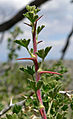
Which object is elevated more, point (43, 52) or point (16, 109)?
point (43, 52)

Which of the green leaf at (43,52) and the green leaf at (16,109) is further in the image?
the green leaf at (16,109)

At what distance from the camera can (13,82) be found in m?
5.63

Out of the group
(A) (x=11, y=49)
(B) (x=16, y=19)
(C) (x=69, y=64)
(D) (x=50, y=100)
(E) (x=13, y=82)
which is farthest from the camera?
(C) (x=69, y=64)

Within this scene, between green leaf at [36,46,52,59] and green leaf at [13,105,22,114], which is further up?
green leaf at [36,46,52,59]

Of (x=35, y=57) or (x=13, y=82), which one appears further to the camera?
(x=13, y=82)

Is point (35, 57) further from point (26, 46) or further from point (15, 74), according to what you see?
point (15, 74)

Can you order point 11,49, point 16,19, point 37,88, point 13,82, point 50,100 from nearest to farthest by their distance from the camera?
point 37,88, point 50,100, point 16,19, point 11,49, point 13,82

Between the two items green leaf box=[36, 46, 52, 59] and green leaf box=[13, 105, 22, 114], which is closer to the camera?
green leaf box=[36, 46, 52, 59]

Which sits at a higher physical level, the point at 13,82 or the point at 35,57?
the point at 35,57

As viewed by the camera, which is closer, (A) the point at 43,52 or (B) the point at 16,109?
(A) the point at 43,52

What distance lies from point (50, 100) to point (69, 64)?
8.82 meters

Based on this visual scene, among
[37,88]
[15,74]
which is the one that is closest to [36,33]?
[37,88]

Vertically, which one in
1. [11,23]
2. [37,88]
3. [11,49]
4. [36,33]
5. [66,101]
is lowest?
[11,49]

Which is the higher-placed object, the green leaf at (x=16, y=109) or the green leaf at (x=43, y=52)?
the green leaf at (x=43, y=52)
